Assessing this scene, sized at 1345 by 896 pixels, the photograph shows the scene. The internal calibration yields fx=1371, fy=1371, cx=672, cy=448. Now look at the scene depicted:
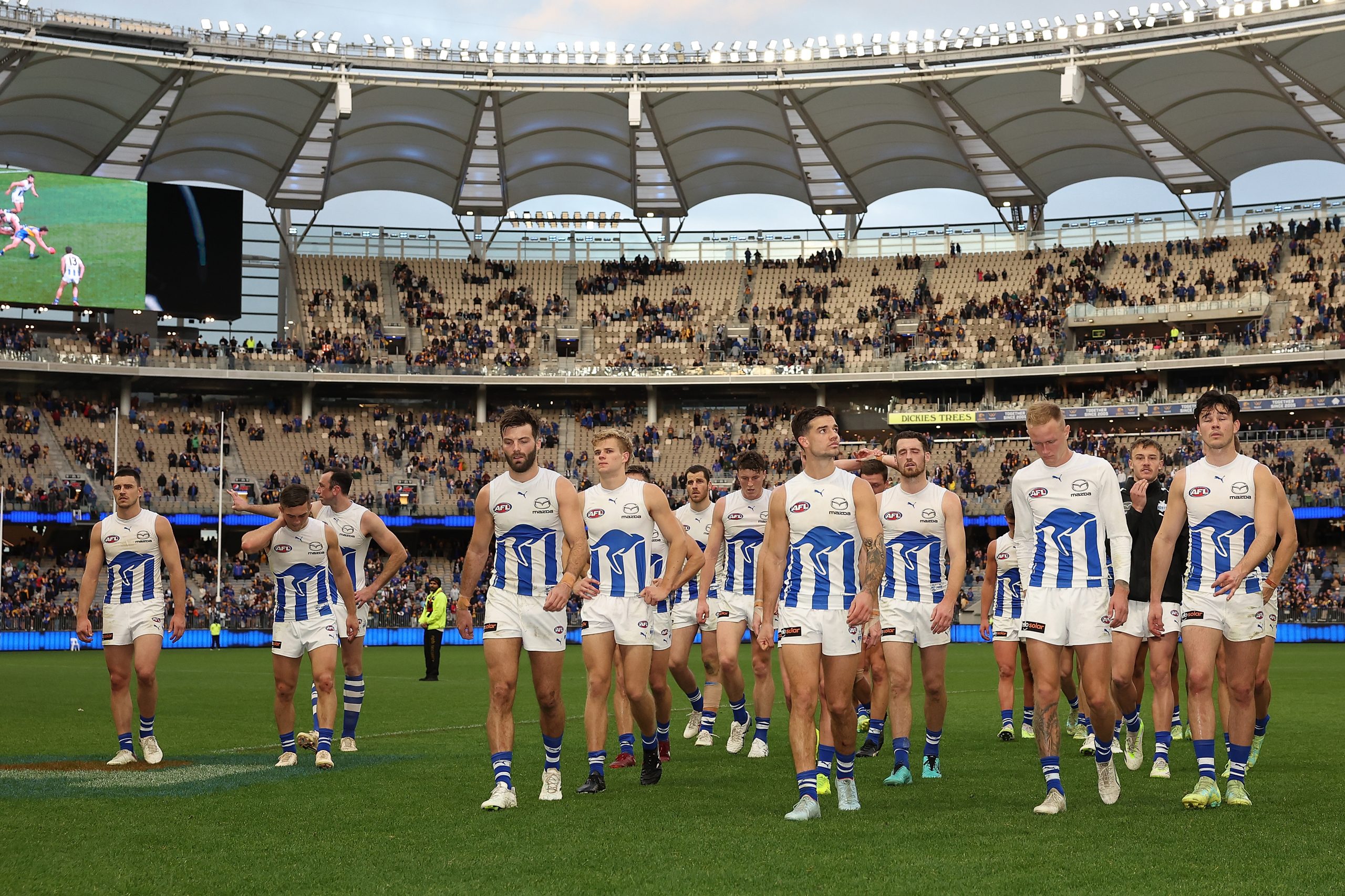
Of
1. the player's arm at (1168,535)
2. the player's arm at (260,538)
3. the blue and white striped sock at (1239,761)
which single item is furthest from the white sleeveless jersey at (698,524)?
the blue and white striped sock at (1239,761)

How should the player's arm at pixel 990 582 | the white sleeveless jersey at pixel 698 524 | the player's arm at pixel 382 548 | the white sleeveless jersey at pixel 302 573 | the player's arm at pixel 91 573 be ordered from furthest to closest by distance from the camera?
the white sleeveless jersey at pixel 698 524, the player's arm at pixel 990 582, the player's arm at pixel 382 548, the white sleeveless jersey at pixel 302 573, the player's arm at pixel 91 573

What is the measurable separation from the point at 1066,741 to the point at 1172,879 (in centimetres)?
701

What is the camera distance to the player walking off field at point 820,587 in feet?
27.7

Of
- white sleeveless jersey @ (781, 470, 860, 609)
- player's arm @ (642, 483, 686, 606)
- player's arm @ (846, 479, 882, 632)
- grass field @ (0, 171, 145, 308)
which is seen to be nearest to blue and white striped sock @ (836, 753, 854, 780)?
player's arm @ (846, 479, 882, 632)

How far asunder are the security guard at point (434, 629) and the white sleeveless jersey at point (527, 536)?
14835 millimetres

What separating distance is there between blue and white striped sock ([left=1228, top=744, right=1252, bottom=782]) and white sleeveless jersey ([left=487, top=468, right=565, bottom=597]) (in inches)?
181

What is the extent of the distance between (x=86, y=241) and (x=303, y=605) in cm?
4454

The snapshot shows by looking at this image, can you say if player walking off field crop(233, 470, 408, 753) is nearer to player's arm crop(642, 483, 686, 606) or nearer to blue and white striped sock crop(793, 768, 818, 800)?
player's arm crop(642, 483, 686, 606)

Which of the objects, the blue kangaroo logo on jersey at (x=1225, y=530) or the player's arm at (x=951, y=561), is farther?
the player's arm at (x=951, y=561)

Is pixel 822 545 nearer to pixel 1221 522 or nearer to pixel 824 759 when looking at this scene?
pixel 824 759

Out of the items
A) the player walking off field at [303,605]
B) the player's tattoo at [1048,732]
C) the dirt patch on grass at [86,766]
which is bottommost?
the dirt patch on grass at [86,766]

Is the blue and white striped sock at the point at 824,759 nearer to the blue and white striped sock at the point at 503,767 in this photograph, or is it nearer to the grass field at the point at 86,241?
the blue and white striped sock at the point at 503,767

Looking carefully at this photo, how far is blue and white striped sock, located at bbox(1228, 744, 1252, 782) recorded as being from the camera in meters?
8.88

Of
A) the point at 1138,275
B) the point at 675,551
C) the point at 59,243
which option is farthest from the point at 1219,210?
the point at 675,551
